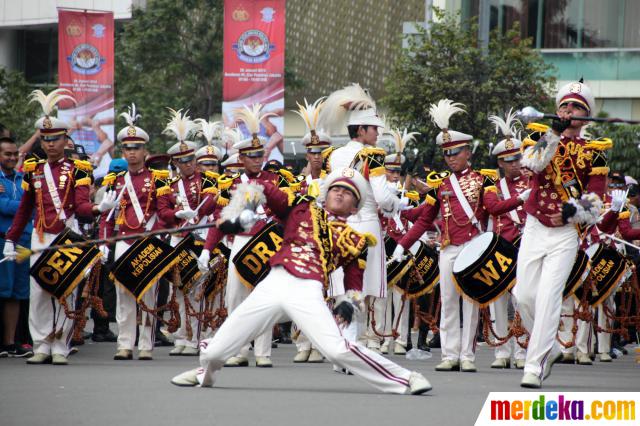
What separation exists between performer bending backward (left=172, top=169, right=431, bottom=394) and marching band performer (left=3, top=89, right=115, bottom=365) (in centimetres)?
279

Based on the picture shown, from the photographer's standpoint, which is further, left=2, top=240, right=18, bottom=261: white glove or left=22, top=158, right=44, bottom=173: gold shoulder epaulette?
left=22, top=158, right=44, bottom=173: gold shoulder epaulette

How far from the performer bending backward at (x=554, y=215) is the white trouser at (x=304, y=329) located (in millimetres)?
1436

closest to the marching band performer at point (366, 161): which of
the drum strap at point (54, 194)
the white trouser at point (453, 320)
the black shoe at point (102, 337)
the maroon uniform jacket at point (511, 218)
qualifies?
the white trouser at point (453, 320)

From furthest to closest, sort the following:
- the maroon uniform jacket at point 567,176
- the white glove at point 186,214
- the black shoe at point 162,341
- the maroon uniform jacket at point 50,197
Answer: the black shoe at point 162,341, the white glove at point 186,214, the maroon uniform jacket at point 50,197, the maroon uniform jacket at point 567,176

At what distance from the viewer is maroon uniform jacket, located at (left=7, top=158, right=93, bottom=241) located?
12164mm

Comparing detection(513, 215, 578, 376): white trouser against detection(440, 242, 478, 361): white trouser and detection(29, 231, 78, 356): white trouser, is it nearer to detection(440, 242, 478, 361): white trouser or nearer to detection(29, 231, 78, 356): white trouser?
detection(440, 242, 478, 361): white trouser

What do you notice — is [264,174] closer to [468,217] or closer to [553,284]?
[468,217]

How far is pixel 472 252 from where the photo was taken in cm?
1188

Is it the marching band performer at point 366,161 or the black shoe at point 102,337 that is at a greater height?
the marching band performer at point 366,161

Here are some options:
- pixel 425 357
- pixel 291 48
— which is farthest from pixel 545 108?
pixel 291 48

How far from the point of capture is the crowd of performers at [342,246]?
950 centimetres

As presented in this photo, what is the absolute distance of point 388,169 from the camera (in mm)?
15812

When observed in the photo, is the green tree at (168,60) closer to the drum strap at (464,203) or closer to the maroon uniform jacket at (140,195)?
the maroon uniform jacket at (140,195)

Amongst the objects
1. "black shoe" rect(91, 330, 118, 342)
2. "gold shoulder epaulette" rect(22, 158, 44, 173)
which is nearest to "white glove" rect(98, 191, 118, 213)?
"gold shoulder epaulette" rect(22, 158, 44, 173)
